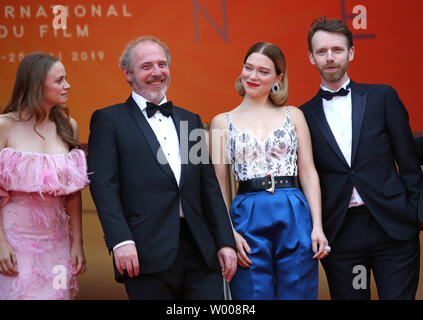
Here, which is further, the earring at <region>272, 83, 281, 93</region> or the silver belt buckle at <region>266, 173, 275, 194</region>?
the earring at <region>272, 83, 281, 93</region>

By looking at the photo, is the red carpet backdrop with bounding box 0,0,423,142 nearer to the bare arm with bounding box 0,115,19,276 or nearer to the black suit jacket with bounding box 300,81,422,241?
the black suit jacket with bounding box 300,81,422,241

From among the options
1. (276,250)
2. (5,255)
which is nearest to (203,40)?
A: (276,250)

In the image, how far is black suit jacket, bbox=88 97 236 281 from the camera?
109 inches

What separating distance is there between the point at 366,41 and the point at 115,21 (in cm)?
193

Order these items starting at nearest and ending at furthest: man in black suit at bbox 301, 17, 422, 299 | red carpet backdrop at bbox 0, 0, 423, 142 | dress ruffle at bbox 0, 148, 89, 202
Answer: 1. dress ruffle at bbox 0, 148, 89, 202
2. man in black suit at bbox 301, 17, 422, 299
3. red carpet backdrop at bbox 0, 0, 423, 142

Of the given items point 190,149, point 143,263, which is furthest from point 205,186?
point 143,263

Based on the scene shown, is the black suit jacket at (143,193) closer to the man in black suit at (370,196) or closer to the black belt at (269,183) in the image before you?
the black belt at (269,183)

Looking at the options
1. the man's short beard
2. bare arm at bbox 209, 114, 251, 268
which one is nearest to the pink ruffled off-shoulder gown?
bare arm at bbox 209, 114, 251, 268

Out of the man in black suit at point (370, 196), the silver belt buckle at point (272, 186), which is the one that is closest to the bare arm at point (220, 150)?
the silver belt buckle at point (272, 186)

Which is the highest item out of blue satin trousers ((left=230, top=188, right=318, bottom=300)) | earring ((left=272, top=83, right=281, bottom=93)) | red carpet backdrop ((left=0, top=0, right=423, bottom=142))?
red carpet backdrop ((left=0, top=0, right=423, bottom=142))

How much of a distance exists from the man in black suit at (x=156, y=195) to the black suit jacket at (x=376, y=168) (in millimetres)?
628

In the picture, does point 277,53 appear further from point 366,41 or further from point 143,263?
point 366,41

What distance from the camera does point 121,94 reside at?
15.8ft

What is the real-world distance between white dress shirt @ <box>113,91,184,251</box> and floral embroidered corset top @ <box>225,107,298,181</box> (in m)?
0.37
